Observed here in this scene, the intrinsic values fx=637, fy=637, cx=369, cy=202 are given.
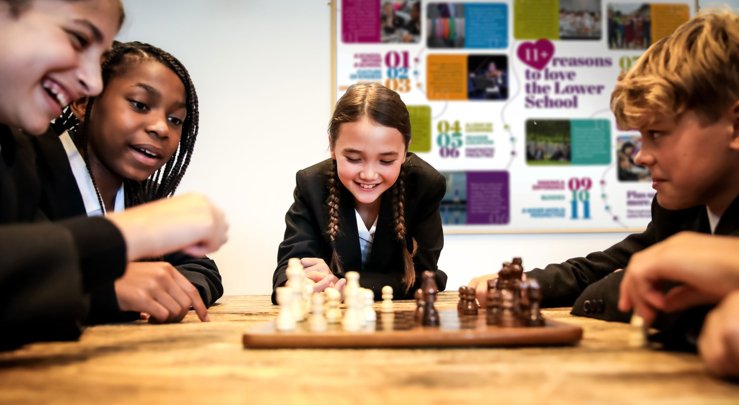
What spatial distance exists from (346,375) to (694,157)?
0.79 metres

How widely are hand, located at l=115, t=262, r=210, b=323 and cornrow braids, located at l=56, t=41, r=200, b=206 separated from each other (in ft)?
2.06

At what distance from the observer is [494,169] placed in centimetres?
306

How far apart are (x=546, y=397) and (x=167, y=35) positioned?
2798 millimetres

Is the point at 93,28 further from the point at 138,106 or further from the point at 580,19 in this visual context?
the point at 580,19

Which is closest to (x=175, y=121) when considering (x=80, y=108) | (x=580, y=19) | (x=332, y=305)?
(x=80, y=108)

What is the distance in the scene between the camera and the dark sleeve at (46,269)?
28.4 inches

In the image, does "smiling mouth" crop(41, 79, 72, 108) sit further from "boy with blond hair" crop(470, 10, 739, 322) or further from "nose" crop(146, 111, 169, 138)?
"boy with blond hair" crop(470, 10, 739, 322)

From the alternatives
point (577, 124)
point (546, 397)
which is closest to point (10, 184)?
point (546, 397)

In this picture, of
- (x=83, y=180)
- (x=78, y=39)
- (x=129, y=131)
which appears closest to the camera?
(x=78, y=39)

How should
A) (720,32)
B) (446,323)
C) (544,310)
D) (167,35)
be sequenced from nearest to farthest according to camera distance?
(446,323) < (720,32) < (544,310) < (167,35)

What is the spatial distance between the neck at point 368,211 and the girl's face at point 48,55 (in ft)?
3.55

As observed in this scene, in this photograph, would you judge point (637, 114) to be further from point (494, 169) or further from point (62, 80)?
point (494, 169)

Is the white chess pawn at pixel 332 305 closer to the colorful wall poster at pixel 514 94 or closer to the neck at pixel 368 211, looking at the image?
the neck at pixel 368 211

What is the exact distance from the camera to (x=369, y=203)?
207 cm
